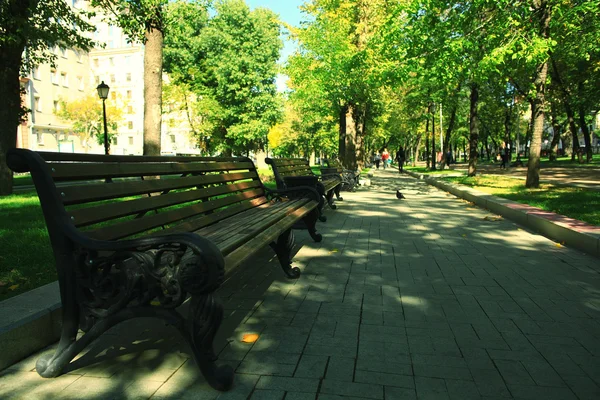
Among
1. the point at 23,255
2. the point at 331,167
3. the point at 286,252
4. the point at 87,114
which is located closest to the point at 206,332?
the point at 286,252

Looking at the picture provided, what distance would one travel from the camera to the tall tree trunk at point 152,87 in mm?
10672

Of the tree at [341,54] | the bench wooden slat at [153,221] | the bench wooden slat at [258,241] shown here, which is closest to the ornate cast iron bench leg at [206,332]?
the bench wooden slat at [258,241]

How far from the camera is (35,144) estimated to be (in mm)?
47000

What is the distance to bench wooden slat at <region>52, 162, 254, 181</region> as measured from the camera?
8.64 ft

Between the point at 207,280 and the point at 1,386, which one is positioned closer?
the point at 207,280

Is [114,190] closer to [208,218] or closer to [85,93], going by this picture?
[208,218]

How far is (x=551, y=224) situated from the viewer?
22.7 ft

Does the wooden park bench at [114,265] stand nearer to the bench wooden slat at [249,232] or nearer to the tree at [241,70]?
→ the bench wooden slat at [249,232]

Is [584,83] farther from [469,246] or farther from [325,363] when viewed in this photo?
[325,363]

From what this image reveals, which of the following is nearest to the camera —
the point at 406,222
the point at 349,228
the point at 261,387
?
the point at 261,387

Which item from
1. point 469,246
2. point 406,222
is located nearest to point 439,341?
point 469,246

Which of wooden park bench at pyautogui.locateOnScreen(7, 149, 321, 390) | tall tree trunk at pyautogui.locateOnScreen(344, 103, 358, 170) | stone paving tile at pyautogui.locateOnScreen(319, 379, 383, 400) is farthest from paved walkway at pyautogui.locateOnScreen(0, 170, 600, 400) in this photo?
tall tree trunk at pyautogui.locateOnScreen(344, 103, 358, 170)

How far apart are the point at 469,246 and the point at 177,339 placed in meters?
4.54

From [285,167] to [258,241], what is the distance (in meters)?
4.54
